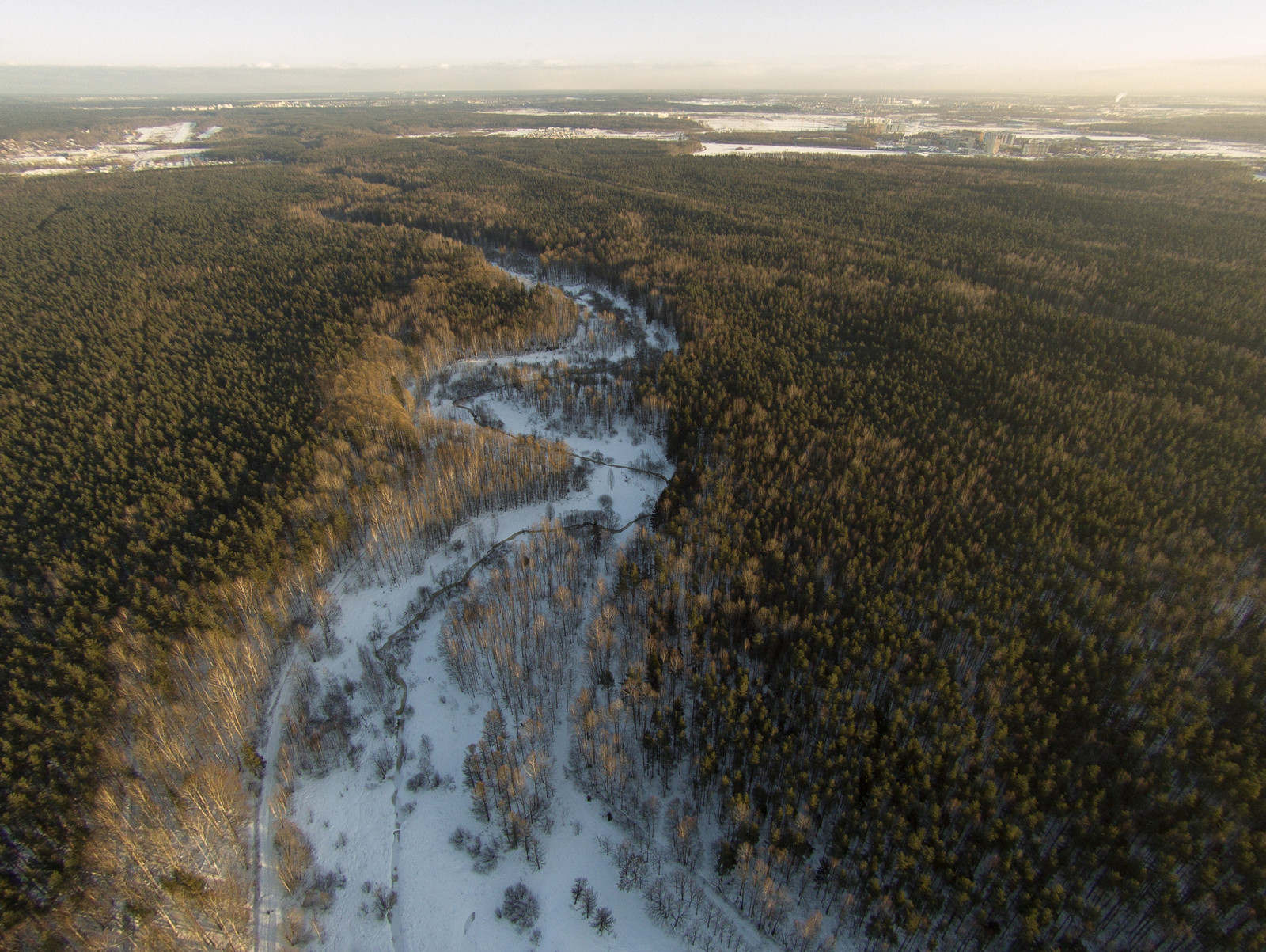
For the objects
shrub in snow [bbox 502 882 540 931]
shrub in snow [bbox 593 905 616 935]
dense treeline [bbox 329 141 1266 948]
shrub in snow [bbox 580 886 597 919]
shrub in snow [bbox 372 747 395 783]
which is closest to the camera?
dense treeline [bbox 329 141 1266 948]

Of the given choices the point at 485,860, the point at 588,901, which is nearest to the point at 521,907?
the point at 485,860

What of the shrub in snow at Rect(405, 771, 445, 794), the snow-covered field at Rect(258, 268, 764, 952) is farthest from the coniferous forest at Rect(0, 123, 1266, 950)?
the shrub in snow at Rect(405, 771, 445, 794)

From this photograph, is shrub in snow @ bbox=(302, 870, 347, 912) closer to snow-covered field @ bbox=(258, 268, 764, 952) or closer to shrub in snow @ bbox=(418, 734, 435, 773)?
snow-covered field @ bbox=(258, 268, 764, 952)

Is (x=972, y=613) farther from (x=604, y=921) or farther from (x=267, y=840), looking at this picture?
(x=267, y=840)

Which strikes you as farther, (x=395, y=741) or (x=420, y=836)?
(x=395, y=741)

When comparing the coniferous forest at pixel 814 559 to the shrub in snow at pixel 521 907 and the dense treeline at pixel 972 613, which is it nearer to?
the dense treeline at pixel 972 613

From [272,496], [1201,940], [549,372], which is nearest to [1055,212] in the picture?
[549,372]
